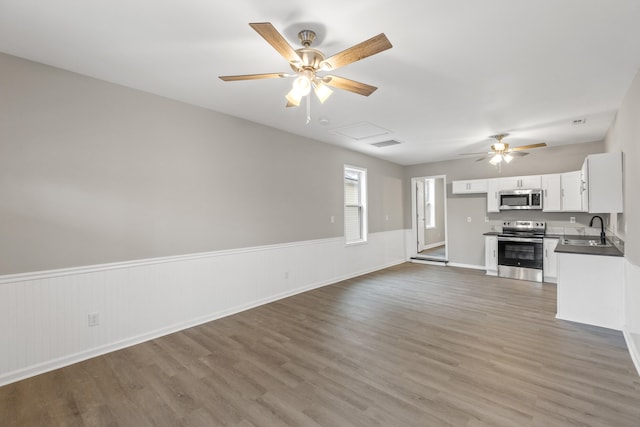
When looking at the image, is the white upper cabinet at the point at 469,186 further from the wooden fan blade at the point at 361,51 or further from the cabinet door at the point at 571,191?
the wooden fan blade at the point at 361,51

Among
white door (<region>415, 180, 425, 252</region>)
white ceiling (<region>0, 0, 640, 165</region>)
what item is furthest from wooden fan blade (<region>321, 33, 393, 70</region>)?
white door (<region>415, 180, 425, 252</region>)

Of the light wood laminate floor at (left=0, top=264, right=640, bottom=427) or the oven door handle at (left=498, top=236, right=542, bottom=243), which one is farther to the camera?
the oven door handle at (left=498, top=236, right=542, bottom=243)

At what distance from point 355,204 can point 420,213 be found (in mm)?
2971

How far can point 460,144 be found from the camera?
5641 mm

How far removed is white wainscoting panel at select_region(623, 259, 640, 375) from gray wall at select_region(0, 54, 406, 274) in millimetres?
4088

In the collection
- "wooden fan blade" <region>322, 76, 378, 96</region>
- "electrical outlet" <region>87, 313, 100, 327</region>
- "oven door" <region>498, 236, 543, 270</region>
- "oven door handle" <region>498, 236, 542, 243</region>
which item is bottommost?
"electrical outlet" <region>87, 313, 100, 327</region>

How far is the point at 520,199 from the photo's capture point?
600cm

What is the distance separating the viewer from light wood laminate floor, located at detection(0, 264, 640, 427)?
6.62ft

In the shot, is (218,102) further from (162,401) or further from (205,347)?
(162,401)

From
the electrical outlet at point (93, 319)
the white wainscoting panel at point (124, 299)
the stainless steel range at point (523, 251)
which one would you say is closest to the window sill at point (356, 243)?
the white wainscoting panel at point (124, 299)

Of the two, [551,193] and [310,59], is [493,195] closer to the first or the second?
[551,193]

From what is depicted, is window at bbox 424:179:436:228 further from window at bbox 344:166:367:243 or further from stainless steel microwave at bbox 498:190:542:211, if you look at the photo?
window at bbox 344:166:367:243

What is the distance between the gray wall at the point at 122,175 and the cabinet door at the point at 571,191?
5160 mm

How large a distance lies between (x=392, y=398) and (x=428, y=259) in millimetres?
5910
